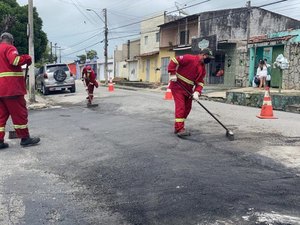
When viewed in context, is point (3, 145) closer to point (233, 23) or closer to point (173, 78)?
point (173, 78)

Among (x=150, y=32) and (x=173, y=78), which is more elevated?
(x=150, y=32)

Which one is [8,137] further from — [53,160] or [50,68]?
[50,68]

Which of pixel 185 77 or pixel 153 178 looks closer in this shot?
pixel 153 178

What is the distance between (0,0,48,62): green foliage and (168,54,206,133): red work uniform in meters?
19.2

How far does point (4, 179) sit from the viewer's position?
4.73 meters

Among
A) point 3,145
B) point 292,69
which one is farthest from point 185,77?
point 292,69

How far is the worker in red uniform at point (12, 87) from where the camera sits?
625 centimetres

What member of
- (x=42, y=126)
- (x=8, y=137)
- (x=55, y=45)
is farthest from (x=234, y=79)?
(x=55, y=45)

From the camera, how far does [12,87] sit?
6.34 m

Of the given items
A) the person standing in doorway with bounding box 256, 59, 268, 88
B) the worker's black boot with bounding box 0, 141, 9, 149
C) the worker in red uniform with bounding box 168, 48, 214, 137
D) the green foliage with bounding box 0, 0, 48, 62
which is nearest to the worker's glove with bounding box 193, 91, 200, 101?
the worker in red uniform with bounding box 168, 48, 214, 137

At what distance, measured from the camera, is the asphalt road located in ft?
11.8

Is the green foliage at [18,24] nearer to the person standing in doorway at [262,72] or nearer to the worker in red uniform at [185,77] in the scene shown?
the person standing in doorway at [262,72]

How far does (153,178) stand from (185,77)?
3.28m

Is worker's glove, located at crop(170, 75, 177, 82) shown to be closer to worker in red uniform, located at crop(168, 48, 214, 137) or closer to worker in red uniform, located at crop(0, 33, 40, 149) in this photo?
worker in red uniform, located at crop(168, 48, 214, 137)
